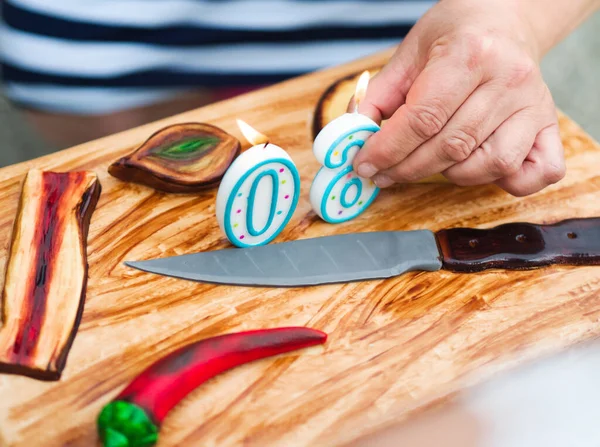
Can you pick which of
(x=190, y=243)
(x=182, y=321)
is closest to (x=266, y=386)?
(x=182, y=321)

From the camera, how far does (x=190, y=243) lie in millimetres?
1057

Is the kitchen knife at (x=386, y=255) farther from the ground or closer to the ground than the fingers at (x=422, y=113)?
closer to the ground

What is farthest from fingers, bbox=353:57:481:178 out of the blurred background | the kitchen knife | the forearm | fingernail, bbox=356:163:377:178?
the blurred background

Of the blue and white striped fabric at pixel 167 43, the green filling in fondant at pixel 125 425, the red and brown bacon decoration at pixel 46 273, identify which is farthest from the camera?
the blue and white striped fabric at pixel 167 43

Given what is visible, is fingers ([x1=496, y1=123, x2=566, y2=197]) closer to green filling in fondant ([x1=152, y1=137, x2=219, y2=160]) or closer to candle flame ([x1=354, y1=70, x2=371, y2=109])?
candle flame ([x1=354, y1=70, x2=371, y2=109])

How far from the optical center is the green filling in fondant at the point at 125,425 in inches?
29.8

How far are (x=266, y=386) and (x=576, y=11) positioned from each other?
99cm

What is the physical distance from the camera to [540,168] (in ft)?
3.61

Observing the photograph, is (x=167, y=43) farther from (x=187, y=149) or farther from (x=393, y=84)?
(x=393, y=84)

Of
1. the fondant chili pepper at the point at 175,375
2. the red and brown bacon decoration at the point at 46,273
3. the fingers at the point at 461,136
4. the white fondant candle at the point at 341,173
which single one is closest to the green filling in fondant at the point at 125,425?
the fondant chili pepper at the point at 175,375

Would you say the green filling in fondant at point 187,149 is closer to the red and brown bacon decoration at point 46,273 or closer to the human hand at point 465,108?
the red and brown bacon decoration at point 46,273

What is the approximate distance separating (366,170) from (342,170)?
4cm

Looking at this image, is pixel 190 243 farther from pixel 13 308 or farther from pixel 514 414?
pixel 514 414

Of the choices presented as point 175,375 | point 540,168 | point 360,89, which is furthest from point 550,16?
point 175,375
